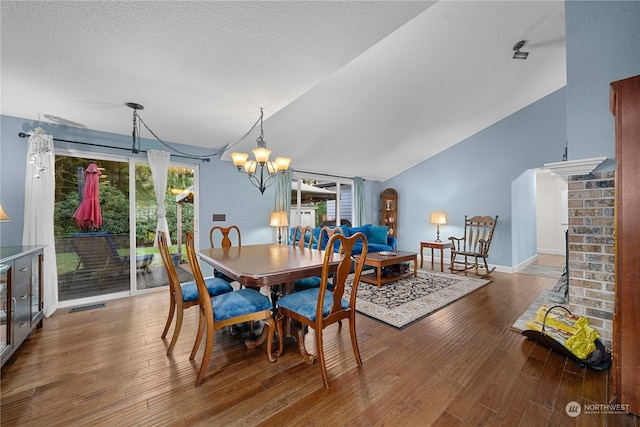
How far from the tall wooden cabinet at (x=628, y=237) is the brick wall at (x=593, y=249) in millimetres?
744

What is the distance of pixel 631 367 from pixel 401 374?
1.28 metres

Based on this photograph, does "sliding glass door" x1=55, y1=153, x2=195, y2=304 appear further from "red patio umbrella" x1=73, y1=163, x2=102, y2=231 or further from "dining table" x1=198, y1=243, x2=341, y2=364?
"dining table" x1=198, y1=243, x2=341, y2=364

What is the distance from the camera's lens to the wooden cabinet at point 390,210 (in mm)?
7094

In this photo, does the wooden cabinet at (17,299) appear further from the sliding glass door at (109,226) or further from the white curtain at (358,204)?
the white curtain at (358,204)

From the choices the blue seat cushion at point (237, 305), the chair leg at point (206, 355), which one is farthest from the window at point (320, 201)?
the chair leg at point (206, 355)

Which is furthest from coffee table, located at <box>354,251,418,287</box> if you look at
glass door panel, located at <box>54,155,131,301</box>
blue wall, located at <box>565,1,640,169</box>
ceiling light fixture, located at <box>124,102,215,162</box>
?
glass door panel, located at <box>54,155,131,301</box>

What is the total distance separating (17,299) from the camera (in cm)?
209

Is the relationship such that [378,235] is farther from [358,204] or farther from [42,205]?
[42,205]

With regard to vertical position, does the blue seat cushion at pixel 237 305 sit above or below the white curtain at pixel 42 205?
below

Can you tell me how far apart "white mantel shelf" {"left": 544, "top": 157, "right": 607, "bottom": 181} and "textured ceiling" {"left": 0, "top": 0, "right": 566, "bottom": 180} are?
1722 millimetres

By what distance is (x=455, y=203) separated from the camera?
19.8ft

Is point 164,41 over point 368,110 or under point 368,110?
under

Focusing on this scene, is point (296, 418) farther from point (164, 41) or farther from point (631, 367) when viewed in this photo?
point (164, 41)

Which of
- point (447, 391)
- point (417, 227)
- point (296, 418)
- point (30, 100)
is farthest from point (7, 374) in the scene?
point (417, 227)
